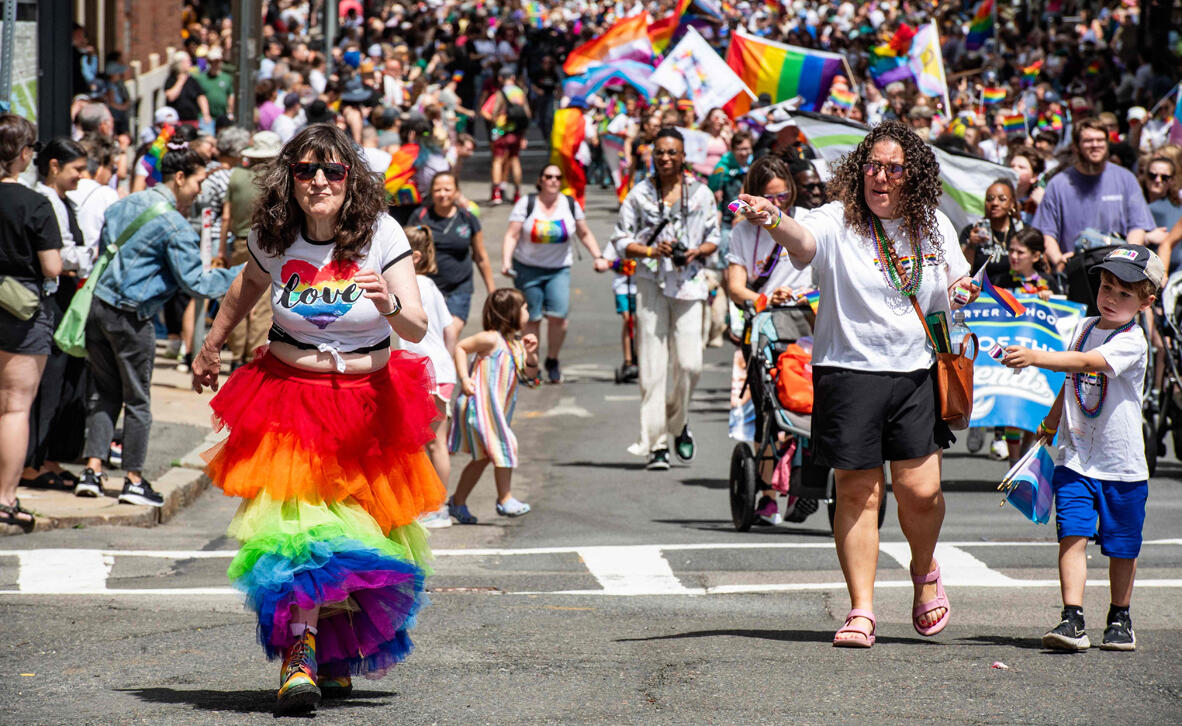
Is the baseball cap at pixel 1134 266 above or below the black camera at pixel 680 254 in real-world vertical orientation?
above

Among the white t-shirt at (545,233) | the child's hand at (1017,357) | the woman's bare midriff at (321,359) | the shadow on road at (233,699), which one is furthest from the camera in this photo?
the white t-shirt at (545,233)

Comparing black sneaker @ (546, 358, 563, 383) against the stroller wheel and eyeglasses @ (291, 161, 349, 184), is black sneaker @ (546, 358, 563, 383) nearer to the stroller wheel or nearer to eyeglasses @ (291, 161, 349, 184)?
the stroller wheel

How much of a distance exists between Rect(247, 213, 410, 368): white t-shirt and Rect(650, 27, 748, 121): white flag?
13.8m

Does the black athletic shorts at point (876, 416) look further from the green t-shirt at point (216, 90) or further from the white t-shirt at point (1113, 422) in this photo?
the green t-shirt at point (216, 90)

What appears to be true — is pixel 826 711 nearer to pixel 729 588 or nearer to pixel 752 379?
pixel 729 588

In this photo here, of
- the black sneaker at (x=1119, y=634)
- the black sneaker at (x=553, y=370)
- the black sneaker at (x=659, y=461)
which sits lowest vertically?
the black sneaker at (x=553, y=370)

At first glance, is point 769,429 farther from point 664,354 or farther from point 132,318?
point 132,318

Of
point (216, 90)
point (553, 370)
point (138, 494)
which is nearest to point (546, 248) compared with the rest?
point (553, 370)

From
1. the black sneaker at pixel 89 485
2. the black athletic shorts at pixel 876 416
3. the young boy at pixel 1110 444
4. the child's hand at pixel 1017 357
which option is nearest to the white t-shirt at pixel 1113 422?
the young boy at pixel 1110 444

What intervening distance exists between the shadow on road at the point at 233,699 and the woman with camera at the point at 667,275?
6.43 metres

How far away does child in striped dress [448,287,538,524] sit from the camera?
10500mm

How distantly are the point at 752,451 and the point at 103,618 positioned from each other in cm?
422

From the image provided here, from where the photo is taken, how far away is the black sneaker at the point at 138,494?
33.0ft

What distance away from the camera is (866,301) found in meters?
6.62
